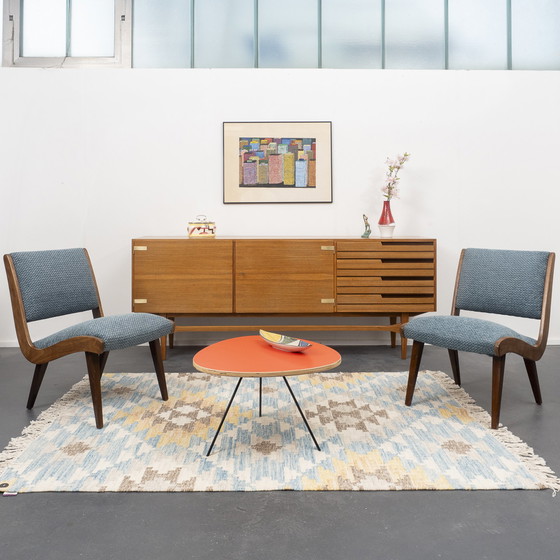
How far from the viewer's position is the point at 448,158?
4484mm

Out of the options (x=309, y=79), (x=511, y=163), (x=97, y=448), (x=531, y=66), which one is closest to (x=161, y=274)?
(x=97, y=448)

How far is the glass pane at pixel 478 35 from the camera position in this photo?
460cm

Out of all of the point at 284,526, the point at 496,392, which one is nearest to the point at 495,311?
the point at 496,392

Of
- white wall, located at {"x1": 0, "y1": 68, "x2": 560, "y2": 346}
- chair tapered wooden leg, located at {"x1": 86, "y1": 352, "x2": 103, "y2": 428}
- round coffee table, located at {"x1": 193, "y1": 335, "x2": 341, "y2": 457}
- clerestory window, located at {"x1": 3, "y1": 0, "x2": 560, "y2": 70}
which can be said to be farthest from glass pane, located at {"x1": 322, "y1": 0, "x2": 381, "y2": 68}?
chair tapered wooden leg, located at {"x1": 86, "y1": 352, "x2": 103, "y2": 428}

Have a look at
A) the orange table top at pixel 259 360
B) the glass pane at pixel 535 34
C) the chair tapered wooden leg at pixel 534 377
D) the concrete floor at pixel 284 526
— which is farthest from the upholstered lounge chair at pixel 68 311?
the glass pane at pixel 535 34

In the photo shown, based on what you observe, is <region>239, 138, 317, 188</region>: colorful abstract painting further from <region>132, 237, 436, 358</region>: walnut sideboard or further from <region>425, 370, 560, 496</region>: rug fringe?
<region>425, 370, 560, 496</region>: rug fringe

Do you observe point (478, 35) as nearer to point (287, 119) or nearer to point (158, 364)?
point (287, 119)

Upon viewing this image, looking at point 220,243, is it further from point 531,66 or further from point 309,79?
point 531,66

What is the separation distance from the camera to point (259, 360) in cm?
221

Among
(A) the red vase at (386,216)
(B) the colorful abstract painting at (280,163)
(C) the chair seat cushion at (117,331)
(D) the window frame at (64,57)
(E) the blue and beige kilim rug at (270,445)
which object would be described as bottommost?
(E) the blue and beige kilim rug at (270,445)

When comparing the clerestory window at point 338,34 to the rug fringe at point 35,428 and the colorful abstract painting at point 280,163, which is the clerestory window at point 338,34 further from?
the rug fringe at point 35,428

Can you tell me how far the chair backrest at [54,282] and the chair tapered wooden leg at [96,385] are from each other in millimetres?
515

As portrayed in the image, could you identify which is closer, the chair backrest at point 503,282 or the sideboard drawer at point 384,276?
the chair backrest at point 503,282

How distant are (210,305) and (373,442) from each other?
1897mm
